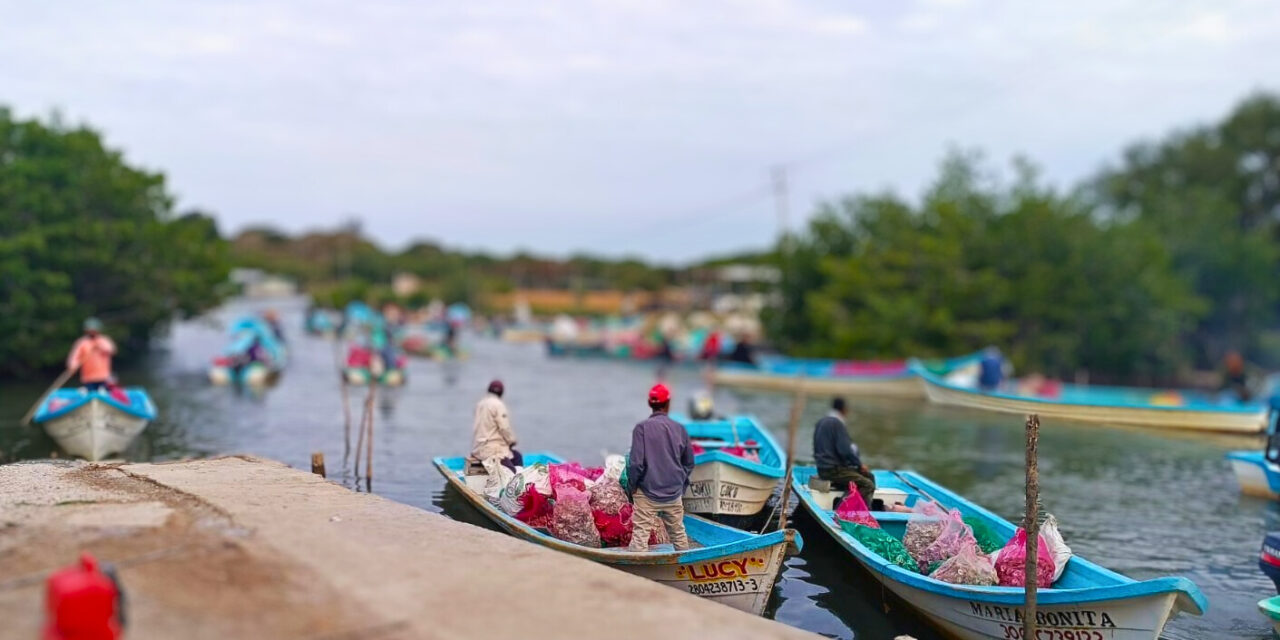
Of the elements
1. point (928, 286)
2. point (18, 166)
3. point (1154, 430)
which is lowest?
point (1154, 430)

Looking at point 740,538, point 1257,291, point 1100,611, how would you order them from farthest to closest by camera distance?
point 1257,291
point 740,538
point 1100,611

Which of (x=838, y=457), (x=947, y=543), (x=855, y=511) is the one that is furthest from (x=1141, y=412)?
(x=947, y=543)

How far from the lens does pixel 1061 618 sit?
28.0 feet

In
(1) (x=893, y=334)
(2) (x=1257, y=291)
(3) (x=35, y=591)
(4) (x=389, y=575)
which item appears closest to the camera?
(3) (x=35, y=591)

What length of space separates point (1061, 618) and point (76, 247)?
101 ft

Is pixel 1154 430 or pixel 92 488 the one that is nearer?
pixel 92 488

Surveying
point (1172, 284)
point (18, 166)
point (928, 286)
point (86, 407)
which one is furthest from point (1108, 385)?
point (18, 166)

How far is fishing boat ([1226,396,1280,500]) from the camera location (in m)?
16.1

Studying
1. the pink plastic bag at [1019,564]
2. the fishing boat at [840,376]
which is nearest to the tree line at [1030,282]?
the fishing boat at [840,376]

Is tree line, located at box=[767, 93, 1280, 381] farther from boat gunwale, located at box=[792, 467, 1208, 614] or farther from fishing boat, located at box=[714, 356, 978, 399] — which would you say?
boat gunwale, located at box=[792, 467, 1208, 614]

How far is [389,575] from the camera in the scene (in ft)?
25.0

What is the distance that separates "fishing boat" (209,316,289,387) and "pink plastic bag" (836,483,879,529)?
23.5 metres

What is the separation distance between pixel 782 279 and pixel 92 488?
126 feet

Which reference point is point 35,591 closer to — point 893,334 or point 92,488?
point 92,488
